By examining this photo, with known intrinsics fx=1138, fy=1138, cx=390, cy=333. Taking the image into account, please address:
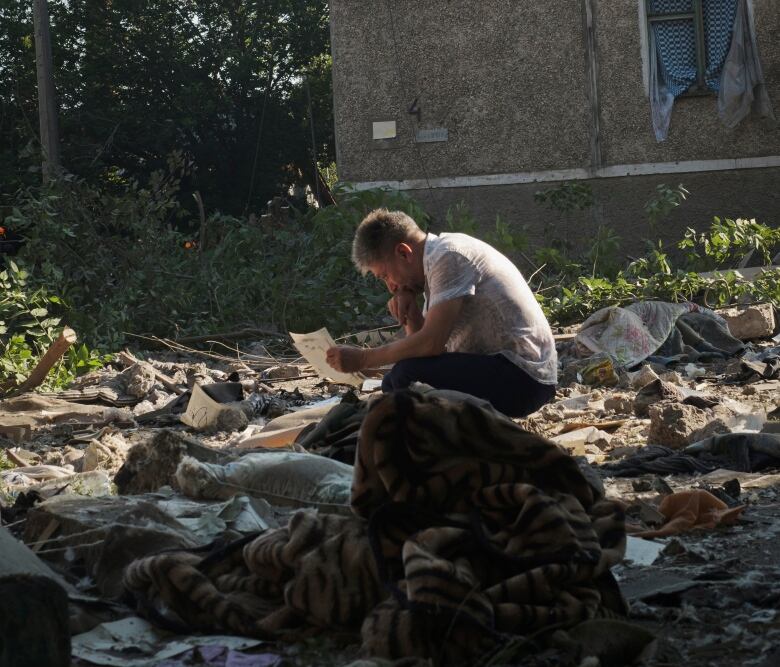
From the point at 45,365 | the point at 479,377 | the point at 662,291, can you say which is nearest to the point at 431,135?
the point at 662,291

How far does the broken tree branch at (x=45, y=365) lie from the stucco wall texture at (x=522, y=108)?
732cm

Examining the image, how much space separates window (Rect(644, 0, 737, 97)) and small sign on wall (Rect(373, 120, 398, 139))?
11.2 feet

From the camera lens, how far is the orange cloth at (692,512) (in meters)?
3.78

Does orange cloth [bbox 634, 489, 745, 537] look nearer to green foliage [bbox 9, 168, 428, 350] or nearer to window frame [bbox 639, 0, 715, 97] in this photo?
green foliage [bbox 9, 168, 428, 350]

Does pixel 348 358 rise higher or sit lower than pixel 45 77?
lower

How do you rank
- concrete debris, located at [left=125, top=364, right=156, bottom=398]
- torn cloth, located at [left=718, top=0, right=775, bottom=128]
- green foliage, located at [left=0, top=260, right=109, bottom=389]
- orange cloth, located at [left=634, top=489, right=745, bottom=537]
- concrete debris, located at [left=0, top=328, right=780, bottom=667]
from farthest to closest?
torn cloth, located at [left=718, top=0, right=775, bottom=128] → green foliage, located at [left=0, top=260, right=109, bottom=389] → concrete debris, located at [left=125, top=364, right=156, bottom=398] → orange cloth, located at [left=634, top=489, right=745, bottom=537] → concrete debris, located at [left=0, top=328, right=780, bottom=667]

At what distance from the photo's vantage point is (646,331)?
29.3ft

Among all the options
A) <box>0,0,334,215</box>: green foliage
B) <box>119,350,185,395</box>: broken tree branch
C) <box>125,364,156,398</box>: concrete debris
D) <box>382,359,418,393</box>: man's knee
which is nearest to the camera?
<box>382,359,418,393</box>: man's knee

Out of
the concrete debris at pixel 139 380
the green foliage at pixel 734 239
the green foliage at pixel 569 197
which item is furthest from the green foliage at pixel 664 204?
the concrete debris at pixel 139 380

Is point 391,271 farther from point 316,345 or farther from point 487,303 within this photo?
point 316,345

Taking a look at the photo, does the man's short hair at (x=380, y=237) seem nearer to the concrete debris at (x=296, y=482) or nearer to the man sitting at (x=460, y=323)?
the man sitting at (x=460, y=323)

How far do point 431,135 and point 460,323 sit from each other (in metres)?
9.91

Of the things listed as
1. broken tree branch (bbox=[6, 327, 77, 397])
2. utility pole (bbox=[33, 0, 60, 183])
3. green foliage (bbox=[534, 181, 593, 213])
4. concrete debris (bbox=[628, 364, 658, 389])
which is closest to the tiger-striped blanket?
concrete debris (bbox=[628, 364, 658, 389])

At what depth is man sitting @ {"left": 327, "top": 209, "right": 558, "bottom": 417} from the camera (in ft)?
16.5
